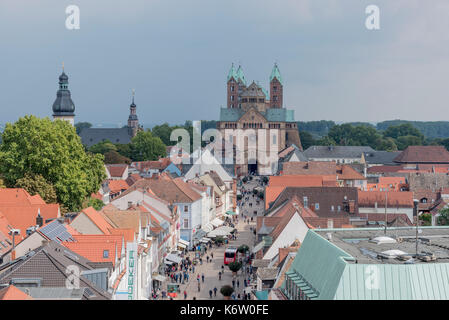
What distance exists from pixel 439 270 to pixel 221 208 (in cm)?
6611

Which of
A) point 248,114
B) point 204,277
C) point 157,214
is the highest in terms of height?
point 248,114

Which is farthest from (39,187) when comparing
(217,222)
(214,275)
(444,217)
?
(444,217)

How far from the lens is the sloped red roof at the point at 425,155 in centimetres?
13650

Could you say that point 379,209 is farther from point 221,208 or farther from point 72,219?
point 72,219

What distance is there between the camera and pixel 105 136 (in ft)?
609

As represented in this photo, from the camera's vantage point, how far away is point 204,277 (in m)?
51.4

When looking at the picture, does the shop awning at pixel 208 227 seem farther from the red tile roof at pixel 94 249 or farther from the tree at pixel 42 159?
the red tile roof at pixel 94 249

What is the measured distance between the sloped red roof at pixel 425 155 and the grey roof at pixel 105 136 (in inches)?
2989

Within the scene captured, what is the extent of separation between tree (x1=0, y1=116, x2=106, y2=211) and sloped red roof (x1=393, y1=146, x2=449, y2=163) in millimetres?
87991

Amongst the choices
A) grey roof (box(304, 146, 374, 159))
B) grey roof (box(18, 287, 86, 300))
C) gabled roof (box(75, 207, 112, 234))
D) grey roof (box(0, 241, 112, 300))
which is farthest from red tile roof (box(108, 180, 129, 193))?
grey roof (box(304, 146, 374, 159))

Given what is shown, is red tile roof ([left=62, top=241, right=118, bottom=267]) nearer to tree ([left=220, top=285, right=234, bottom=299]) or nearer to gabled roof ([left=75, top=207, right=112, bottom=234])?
gabled roof ([left=75, top=207, right=112, bottom=234])

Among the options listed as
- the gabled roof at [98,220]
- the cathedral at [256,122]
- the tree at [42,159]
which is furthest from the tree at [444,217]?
the cathedral at [256,122]

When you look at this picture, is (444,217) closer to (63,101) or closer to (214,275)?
(214,275)
